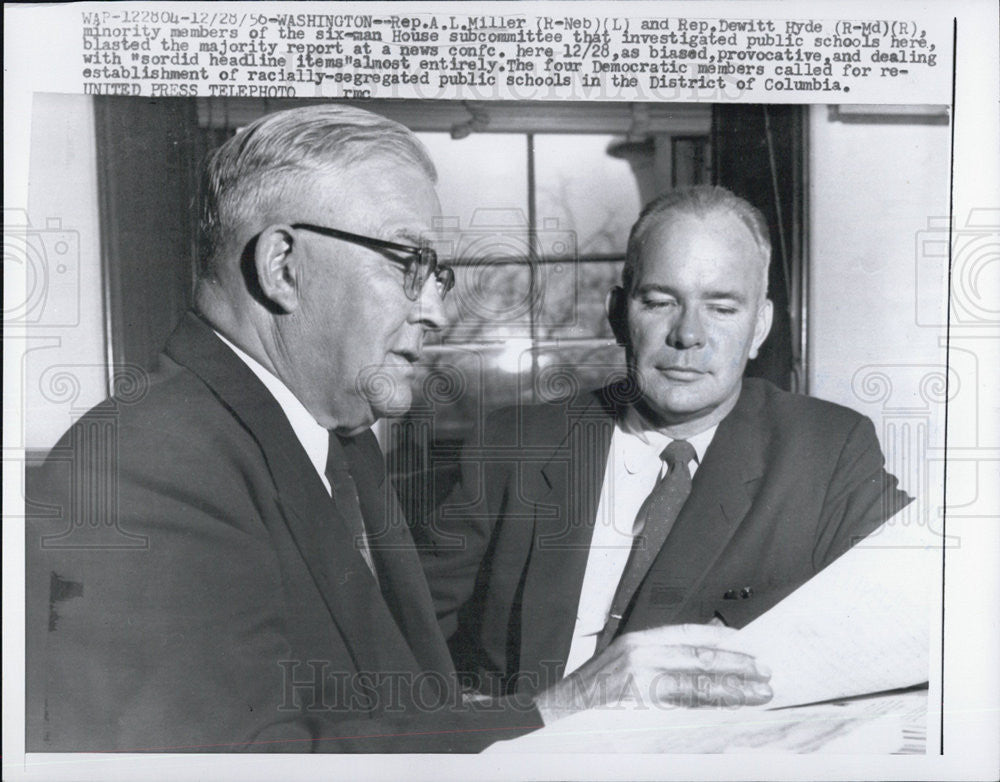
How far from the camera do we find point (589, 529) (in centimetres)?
146

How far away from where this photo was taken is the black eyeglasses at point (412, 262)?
1380 millimetres

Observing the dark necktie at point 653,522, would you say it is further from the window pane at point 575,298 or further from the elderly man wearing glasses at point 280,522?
the window pane at point 575,298

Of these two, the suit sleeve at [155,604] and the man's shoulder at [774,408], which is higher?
the man's shoulder at [774,408]

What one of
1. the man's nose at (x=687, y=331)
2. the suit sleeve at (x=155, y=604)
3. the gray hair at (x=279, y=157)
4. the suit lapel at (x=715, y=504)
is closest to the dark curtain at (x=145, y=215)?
the gray hair at (x=279, y=157)

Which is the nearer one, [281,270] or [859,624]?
[281,270]

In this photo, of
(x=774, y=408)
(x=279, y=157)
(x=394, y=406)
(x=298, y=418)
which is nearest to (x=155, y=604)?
(x=298, y=418)

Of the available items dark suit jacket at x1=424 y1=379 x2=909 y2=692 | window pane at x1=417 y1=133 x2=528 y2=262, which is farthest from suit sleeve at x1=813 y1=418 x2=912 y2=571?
window pane at x1=417 y1=133 x2=528 y2=262

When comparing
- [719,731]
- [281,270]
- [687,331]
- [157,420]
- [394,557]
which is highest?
[281,270]

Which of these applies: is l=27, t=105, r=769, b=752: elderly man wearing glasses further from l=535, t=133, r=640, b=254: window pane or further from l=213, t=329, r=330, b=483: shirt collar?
l=535, t=133, r=640, b=254: window pane

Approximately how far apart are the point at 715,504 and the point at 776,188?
1.77 ft

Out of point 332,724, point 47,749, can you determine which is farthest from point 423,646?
point 47,749

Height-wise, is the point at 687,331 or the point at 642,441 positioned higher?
the point at 687,331

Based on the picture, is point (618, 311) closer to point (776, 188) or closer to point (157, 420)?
point (776, 188)

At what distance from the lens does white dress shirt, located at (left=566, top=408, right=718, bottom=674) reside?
1453 millimetres
